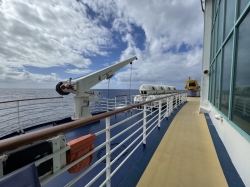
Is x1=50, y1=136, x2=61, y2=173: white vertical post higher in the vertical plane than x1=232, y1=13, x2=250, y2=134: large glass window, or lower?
lower

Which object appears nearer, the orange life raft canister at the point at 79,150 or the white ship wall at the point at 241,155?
the orange life raft canister at the point at 79,150

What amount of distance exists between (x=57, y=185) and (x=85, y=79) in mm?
2160

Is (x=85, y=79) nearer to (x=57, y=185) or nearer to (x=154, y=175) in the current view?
(x=57, y=185)

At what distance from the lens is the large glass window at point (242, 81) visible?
Result: 4.24ft

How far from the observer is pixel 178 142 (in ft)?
7.37

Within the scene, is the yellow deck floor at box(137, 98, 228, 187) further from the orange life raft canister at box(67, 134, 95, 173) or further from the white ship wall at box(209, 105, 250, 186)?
the orange life raft canister at box(67, 134, 95, 173)

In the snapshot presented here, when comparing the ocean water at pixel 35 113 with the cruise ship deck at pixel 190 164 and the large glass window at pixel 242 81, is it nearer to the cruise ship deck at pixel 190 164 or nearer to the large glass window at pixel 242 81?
the cruise ship deck at pixel 190 164

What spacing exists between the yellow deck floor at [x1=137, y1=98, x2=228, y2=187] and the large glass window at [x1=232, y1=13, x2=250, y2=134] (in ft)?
2.01

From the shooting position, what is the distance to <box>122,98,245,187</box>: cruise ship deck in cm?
135

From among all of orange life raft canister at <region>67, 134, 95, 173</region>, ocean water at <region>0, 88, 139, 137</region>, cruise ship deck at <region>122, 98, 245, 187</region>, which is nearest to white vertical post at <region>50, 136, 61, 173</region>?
orange life raft canister at <region>67, 134, 95, 173</region>

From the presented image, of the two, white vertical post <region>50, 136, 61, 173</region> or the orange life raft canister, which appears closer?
white vertical post <region>50, 136, 61, 173</region>

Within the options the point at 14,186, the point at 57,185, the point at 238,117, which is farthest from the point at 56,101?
the point at 238,117

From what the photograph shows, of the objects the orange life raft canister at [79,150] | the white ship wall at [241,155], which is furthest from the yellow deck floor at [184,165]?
the orange life raft canister at [79,150]

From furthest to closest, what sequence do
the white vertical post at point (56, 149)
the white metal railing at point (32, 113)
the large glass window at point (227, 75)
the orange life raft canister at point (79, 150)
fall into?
the white metal railing at point (32, 113) → the large glass window at point (227, 75) → the orange life raft canister at point (79, 150) → the white vertical post at point (56, 149)
